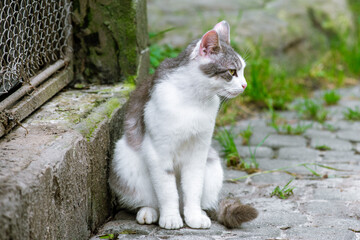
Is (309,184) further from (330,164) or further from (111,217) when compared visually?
(111,217)

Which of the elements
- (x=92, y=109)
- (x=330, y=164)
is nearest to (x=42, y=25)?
(x=92, y=109)

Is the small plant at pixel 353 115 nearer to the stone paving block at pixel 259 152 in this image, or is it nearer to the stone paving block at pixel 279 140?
the stone paving block at pixel 279 140

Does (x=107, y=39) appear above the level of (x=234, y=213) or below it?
above

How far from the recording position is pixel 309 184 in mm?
3516

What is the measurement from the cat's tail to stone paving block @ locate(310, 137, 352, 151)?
168 centimetres

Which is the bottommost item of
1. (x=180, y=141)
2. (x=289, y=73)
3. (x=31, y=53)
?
(x=289, y=73)

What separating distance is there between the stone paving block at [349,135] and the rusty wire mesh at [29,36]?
8.74 feet

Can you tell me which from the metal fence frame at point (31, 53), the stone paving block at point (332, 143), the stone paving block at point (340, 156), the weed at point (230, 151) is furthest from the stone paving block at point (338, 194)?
the metal fence frame at point (31, 53)

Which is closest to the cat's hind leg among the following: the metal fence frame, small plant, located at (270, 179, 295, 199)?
small plant, located at (270, 179, 295, 199)

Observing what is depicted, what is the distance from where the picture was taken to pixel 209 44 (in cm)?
269

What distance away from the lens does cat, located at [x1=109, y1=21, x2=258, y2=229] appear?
107 inches

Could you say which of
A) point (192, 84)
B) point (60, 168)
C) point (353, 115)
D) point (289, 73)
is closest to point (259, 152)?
point (353, 115)

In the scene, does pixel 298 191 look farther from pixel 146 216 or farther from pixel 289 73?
pixel 289 73

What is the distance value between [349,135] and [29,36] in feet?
10.1
